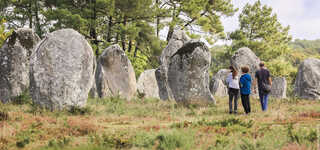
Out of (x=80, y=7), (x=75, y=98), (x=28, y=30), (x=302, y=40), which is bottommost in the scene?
(x=75, y=98)

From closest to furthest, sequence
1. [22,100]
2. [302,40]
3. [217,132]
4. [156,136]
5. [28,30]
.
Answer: [156,136]
[217,132]
[22,100]
[28,30]
[302,40]

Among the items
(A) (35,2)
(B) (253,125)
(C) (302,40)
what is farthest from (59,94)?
(C) (302,40)

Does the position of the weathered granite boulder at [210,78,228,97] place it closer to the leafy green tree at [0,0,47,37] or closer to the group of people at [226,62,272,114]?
the group of people at [226,62,272,114]

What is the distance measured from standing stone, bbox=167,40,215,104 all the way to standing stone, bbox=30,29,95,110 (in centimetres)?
446

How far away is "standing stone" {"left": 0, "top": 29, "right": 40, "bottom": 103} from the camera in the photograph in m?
13.2

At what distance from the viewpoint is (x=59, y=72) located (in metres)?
10.4

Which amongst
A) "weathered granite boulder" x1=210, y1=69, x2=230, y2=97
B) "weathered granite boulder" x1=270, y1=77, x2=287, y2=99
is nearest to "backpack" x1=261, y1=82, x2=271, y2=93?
Result: "weathered granite boulder" x1=270, y1=77, x2=287, y2=99

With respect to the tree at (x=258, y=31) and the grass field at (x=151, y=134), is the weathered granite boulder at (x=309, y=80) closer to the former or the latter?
the grass field at (x=151, y=134)

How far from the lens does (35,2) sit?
30.1 meters

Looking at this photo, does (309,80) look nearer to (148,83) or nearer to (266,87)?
(266,87)

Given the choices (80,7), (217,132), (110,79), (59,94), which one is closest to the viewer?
(217,132)

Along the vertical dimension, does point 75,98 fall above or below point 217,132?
above

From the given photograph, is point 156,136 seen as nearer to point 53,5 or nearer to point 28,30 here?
point 28,30

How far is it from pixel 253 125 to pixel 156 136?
9.87ft
